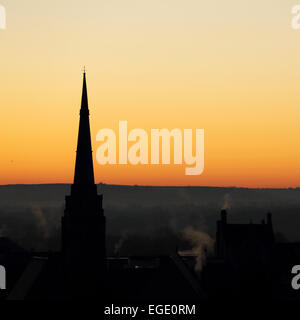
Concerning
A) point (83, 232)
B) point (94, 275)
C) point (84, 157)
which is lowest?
point (94, 275)

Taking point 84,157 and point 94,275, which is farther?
point 84,157

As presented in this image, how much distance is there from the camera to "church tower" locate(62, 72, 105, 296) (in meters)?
75.8

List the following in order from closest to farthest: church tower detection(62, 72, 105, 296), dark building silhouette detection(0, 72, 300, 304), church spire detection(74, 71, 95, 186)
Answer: dark building silhouette detection(0, 72, 300, 304) < church tower detection(62, 72, 105, 296) < church spire detection(74, 71, 95, 186)

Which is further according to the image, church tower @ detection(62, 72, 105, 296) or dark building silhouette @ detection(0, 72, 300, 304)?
church tower @ detection(62, 72, 105, 296)

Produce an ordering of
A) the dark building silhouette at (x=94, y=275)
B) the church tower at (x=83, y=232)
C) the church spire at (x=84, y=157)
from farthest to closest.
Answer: the church spire at (x=84, y=157) < the church tower at (x=83, y=232) < the dark building silhouette at (x=94, y=275)

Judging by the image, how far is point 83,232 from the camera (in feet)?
249

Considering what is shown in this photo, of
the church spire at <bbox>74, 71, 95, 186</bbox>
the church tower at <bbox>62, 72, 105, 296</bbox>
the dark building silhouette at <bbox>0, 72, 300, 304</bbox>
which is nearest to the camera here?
the dark building silhouette at <bbox>0, 72, 300, 304</bbox>

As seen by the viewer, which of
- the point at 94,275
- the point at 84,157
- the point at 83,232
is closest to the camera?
the point at 94,275

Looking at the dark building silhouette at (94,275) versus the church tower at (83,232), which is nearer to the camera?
the dark building silhouette at (94,275)

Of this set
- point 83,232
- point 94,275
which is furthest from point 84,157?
point 94,275

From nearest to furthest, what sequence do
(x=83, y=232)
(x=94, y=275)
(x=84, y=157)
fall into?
(x=94, y=275) → (x=83, y=232) → (x=84, y=157)

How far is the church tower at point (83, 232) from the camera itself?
7575 cm

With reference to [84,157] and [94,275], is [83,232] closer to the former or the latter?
[94,275]

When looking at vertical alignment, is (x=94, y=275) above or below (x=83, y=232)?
below
